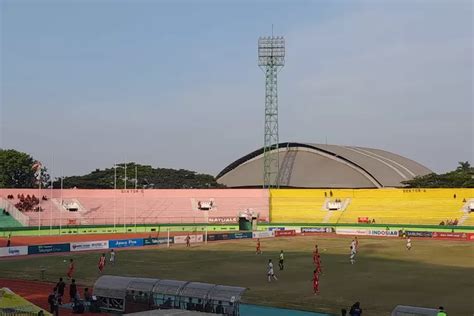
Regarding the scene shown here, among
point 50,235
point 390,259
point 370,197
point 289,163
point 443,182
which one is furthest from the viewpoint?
point 289,163

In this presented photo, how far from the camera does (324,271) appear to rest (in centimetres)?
3981

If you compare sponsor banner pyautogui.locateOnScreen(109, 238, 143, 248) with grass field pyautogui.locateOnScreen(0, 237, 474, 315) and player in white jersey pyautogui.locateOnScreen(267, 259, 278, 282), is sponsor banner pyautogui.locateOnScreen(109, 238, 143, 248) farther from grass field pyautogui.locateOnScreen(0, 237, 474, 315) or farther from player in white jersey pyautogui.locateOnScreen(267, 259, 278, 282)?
player in white jersey pyautogui.locateOnScreen(267, 259, 278, 282)

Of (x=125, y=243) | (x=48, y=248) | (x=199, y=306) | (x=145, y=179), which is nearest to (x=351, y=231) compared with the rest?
(x=125, y=243)

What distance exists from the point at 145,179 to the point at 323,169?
4517 centimetres

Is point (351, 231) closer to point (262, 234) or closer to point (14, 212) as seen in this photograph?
point (262, 234)

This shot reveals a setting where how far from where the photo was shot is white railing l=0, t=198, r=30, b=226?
79250 mm

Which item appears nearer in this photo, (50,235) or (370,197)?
(50,235)

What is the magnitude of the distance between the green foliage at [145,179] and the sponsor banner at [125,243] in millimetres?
74552

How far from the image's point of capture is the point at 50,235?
241 feet

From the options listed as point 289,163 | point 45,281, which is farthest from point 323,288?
point 289,163

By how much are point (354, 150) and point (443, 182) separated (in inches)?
1247

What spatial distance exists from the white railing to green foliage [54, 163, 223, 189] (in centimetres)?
5330

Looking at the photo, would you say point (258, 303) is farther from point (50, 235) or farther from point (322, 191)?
point (322, 191)

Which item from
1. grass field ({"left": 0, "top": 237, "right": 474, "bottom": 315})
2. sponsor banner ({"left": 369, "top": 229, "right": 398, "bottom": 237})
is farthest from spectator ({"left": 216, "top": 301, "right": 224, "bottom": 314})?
sponsor banner ({"left": 369, "top": 229, "right": 398, "bottom": 237})
